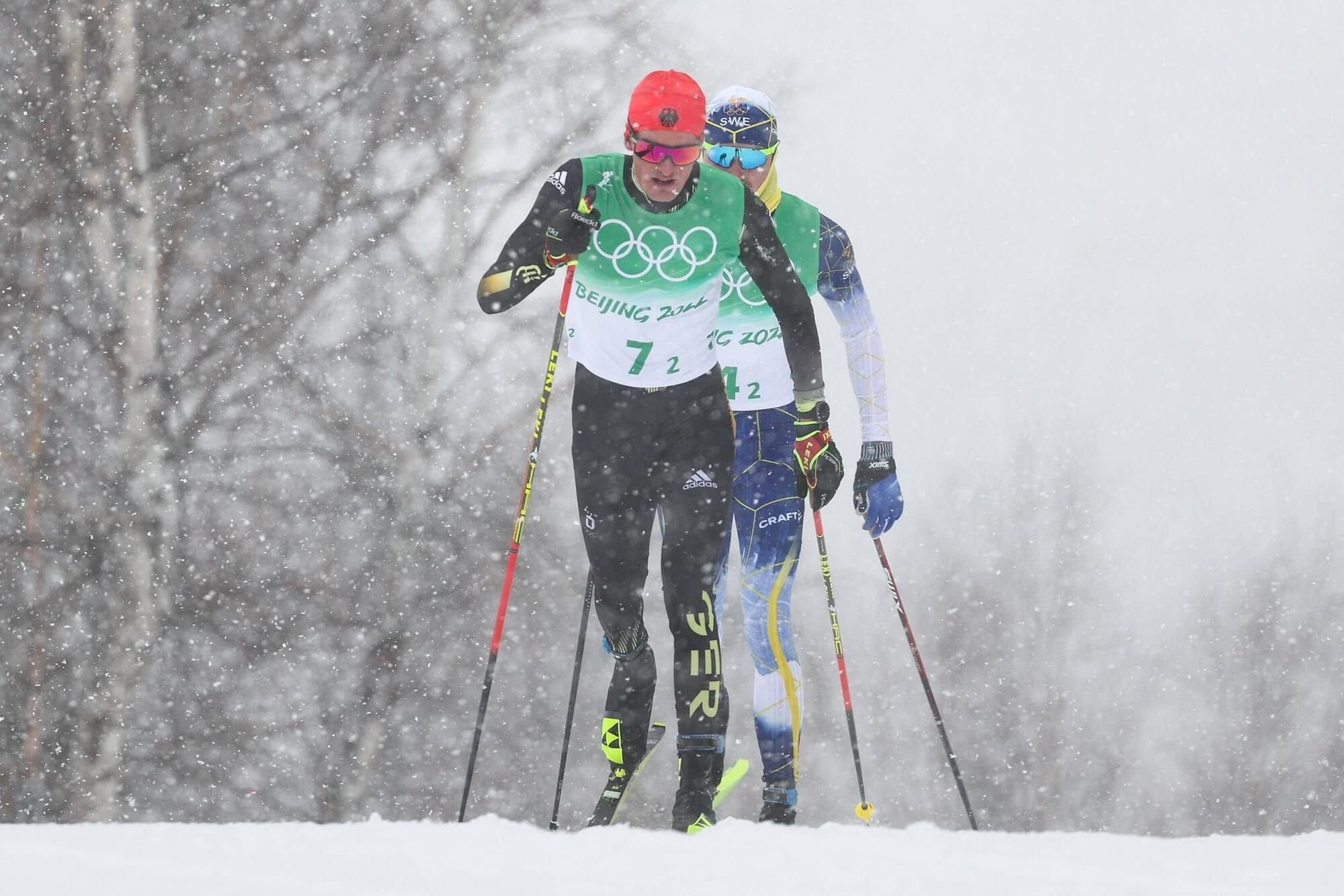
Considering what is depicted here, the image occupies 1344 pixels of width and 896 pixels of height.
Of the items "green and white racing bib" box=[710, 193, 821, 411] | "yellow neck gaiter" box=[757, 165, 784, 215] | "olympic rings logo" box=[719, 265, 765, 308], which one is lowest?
"green and white racing bib" box=[710, 193, 821, 411]

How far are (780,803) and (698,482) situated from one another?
67.0 inches

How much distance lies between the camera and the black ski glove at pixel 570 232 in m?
4.60

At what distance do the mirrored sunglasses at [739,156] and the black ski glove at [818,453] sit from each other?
1130 millimetres

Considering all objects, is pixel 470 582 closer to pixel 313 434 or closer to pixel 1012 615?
pixel 313 434

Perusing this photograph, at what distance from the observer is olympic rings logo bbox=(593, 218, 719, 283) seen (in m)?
4.75

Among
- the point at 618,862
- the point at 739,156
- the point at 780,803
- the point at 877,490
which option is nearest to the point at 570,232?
the point at 739,156

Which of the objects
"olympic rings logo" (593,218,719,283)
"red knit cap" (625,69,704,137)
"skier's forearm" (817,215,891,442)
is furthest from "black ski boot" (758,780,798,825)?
"red knit cap" (625,69,704,137)

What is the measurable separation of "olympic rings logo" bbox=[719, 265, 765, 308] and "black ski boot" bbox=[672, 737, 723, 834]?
2.13 m

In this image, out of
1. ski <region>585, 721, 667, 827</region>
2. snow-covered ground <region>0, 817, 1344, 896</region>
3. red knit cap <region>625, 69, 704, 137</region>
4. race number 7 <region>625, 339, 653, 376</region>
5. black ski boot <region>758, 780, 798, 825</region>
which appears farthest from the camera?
black ski boot <region>758, 780, 798, 825</region>

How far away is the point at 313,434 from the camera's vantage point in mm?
15094

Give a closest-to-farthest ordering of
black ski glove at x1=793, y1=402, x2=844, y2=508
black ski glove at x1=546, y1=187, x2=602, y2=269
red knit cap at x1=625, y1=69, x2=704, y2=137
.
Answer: red knit cap at x1=625, y1=69, x2=704, y2=137 < black ski glove at x1=546, y1=187, x2=602, y2=269 < black ski glove at x1=793, y1=402, x2=844, y2=508

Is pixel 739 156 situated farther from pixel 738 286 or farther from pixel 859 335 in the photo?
pixel 859 335

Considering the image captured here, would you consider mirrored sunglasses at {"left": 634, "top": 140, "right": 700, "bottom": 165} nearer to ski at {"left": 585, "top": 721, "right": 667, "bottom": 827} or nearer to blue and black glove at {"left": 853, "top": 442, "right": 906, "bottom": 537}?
blue and black glove at {"left": 853, "top": 442, "right": 906, "bottom": 537}

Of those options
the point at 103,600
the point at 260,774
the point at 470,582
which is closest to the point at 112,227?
the point at 103,600
